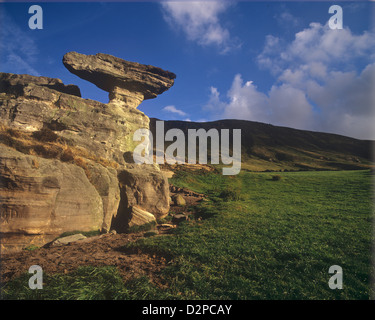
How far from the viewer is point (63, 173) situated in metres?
12.9

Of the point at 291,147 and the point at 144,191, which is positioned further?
the point at 291,147

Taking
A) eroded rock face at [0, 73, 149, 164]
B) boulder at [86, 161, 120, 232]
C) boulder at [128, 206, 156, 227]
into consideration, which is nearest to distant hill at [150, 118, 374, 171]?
eroded rock face at [0, 73, 149, 164]

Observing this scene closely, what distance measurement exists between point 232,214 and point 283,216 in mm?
4649

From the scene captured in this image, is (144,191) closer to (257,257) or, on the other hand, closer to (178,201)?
(178,201)

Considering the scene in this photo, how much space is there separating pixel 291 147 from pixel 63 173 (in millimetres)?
132910

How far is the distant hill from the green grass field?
6754cm

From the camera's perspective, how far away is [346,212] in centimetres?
1744

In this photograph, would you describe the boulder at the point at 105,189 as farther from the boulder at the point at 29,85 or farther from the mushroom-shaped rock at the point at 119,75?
the mushroom-shaped rock at the point at 119,75

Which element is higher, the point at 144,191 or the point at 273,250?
the point at 144,191

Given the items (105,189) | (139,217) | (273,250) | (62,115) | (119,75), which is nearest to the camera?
(273,250)

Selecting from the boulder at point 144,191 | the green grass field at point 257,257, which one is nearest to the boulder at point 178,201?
the green grass field at point 257,257

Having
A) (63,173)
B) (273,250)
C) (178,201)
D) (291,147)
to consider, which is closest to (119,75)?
(178,201)

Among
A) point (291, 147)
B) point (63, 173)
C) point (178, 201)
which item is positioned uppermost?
point (291, 147)
